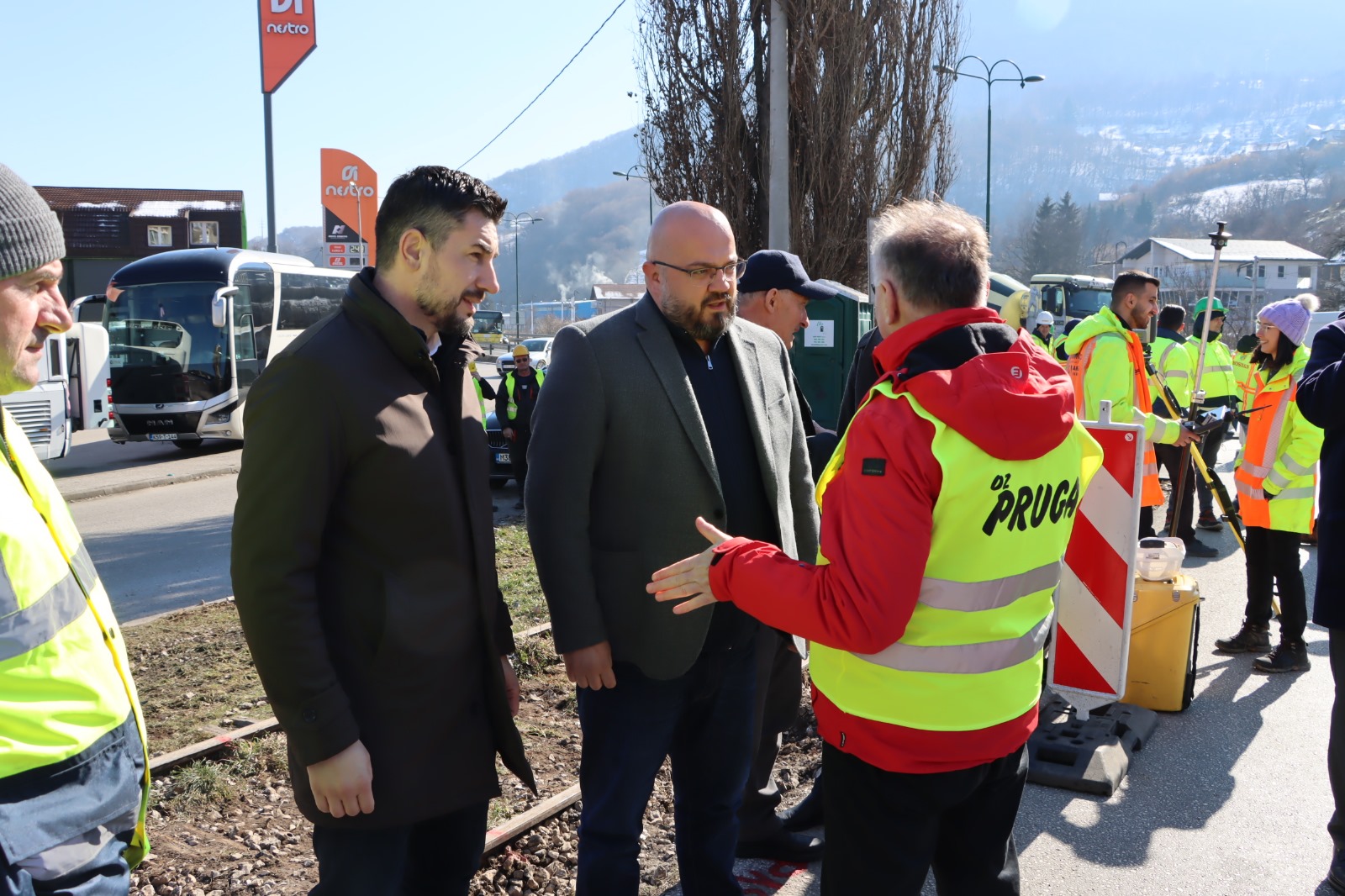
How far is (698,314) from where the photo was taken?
→ 2.96 m

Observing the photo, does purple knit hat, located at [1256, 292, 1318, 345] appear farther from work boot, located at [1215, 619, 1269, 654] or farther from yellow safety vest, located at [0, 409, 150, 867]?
yellow safety vest, located at [0, 409, 150, 867]

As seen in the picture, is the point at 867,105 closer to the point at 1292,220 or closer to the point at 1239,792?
the point at 1239,792

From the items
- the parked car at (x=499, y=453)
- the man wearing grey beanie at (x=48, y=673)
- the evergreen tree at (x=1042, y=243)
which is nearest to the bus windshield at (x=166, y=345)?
the parked car at (x=499, y=453)

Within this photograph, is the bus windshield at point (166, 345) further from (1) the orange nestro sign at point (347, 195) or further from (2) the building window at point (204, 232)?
(2) the building window at point (204, 232)

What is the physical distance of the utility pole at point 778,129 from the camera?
31.5 feet

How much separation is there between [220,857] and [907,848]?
8.72 ft

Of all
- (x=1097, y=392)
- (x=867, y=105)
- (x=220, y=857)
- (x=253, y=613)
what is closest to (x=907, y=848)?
(x=253, y=613)

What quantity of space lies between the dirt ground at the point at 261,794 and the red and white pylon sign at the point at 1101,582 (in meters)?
1.27

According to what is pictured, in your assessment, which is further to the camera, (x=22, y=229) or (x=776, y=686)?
(x=776, y=686)

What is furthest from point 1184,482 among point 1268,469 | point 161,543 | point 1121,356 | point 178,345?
point 178,345

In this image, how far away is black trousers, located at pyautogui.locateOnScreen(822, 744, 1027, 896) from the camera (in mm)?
2225

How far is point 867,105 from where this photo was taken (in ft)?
35.4

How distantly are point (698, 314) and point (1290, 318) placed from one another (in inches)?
190

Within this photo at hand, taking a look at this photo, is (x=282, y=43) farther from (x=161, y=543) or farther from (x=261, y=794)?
(x=261, y=794)
